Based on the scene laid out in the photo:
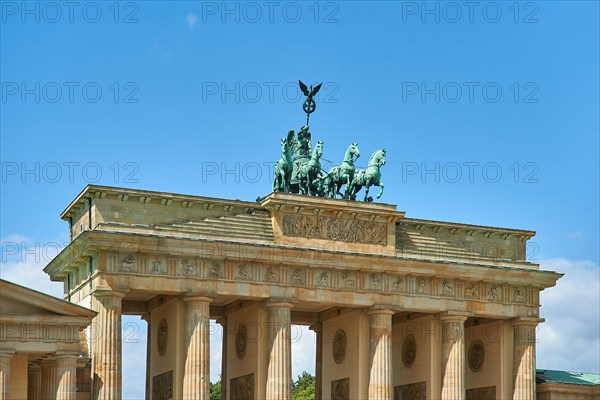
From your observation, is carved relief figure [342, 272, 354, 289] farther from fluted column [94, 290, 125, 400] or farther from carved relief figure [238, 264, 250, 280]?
fluted column [94, 290, 125, 400]

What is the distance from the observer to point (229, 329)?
60906 millimetres

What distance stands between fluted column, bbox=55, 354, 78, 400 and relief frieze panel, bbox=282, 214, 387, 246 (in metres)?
12.8

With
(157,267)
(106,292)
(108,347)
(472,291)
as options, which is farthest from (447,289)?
(108,347)

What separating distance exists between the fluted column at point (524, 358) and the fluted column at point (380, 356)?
703cm

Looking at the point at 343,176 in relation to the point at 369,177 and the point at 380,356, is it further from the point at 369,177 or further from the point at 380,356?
the point at 380,356

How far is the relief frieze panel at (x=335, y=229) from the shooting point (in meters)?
57.6

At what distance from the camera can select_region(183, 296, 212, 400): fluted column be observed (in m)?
54.1

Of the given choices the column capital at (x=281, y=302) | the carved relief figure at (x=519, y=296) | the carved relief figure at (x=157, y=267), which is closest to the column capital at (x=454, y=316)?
the carved relief figure at (x=519, y=296)

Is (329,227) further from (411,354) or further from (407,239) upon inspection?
(411,354)

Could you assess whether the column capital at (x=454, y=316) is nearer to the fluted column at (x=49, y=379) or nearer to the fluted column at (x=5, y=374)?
the fluted column at (x=49, y=379)

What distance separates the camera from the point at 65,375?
48406 mm

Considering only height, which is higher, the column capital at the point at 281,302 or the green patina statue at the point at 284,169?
the green patina statue at the point at 284,169

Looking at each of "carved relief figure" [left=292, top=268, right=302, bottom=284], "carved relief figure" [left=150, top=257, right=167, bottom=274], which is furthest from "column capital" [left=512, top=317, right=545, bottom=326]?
"carved relief figure" [left=150, top=257, right=167, bottom=274]

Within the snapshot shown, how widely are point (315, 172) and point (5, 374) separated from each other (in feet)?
59.2
